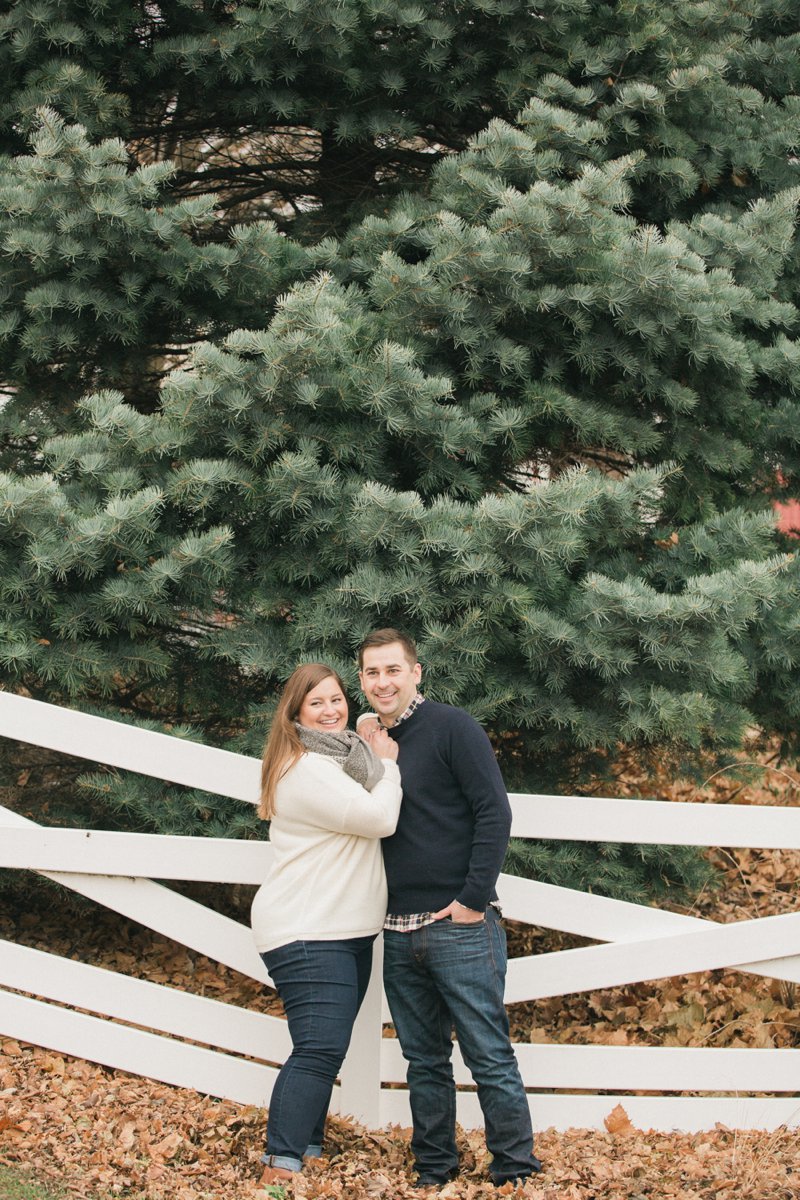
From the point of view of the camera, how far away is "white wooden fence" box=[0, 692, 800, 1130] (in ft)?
12.2

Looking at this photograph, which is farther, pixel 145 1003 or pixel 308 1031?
pixel 145 1003

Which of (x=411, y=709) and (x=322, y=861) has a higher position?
(x=411, y=709)

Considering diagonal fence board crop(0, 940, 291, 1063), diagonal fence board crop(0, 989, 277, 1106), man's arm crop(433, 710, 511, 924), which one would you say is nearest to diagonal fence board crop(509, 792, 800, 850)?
man's arm crop(433, 710, 511, 924)

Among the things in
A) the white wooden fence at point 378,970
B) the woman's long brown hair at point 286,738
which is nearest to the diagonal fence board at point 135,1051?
the white wooden fence at point 378,970

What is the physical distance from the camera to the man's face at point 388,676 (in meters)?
3.37

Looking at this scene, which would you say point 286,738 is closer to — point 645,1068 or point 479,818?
point 479,818

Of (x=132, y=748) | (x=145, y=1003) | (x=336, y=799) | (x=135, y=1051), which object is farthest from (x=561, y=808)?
(x=135, y=1051)

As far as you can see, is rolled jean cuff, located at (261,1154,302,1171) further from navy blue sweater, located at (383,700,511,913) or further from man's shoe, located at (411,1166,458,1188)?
navy blue sweater, located at (383,700,511,913)

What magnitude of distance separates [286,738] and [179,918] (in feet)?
3.08

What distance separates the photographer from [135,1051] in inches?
154

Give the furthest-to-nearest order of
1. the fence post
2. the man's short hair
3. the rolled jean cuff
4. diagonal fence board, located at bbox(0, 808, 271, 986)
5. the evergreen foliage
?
1. the evergreen foliage
2. diagonal fence board, located at bbox(0, 808, 271, 986)
3. the fence post
4. the man's short hair
5. the rolled jean cuff

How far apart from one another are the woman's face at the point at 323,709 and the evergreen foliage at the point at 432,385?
2.26 feet

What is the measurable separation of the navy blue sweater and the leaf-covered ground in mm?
874

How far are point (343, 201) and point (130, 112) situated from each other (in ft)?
3.68
